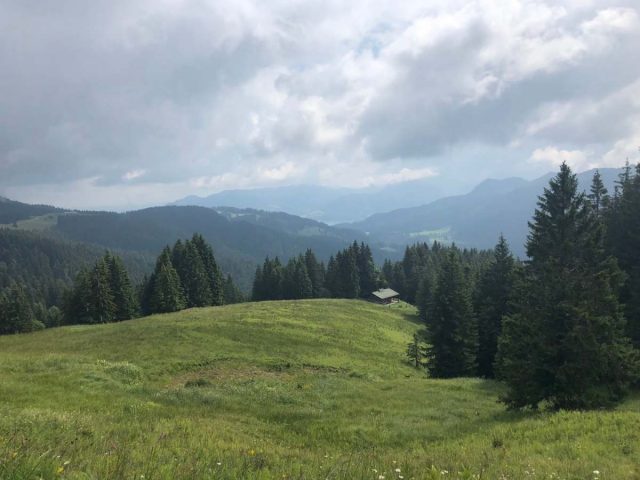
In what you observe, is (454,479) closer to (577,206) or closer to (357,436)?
(357,436)

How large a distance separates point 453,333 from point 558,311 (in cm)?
2187

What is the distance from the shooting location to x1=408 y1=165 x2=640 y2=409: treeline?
18.7m

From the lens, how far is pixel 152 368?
96.1ft

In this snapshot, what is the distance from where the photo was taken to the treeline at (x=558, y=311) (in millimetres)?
18656

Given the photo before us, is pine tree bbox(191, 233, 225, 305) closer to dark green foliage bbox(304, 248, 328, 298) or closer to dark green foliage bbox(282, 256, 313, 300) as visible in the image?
dark green foliage bbox(282, 256, 313, 300)

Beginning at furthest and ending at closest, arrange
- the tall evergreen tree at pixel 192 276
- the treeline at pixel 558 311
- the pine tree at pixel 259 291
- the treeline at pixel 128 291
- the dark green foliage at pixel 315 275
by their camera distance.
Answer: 1. the dark green foliage at pixel 315 275
2. the pine tree at pixel 259 291
3. the tall evergreen tree at pixel 192 276
4. the treeline at pixel 128 291
5. the treeline at pixel 558 311

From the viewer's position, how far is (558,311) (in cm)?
1944

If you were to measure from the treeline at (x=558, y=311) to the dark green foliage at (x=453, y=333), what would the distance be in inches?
3.8

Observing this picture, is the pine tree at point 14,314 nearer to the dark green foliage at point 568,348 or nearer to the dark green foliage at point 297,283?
the dark green foliage at point 297,283

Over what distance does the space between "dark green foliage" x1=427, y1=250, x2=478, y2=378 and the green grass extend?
4210mm

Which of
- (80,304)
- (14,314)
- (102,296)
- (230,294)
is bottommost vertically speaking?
(230,294)

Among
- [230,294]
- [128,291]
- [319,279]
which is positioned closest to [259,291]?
[230,294]

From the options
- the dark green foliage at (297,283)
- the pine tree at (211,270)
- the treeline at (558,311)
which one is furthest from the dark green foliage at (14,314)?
the treeline at (558,311)

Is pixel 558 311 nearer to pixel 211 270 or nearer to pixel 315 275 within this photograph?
pixel 211 270
